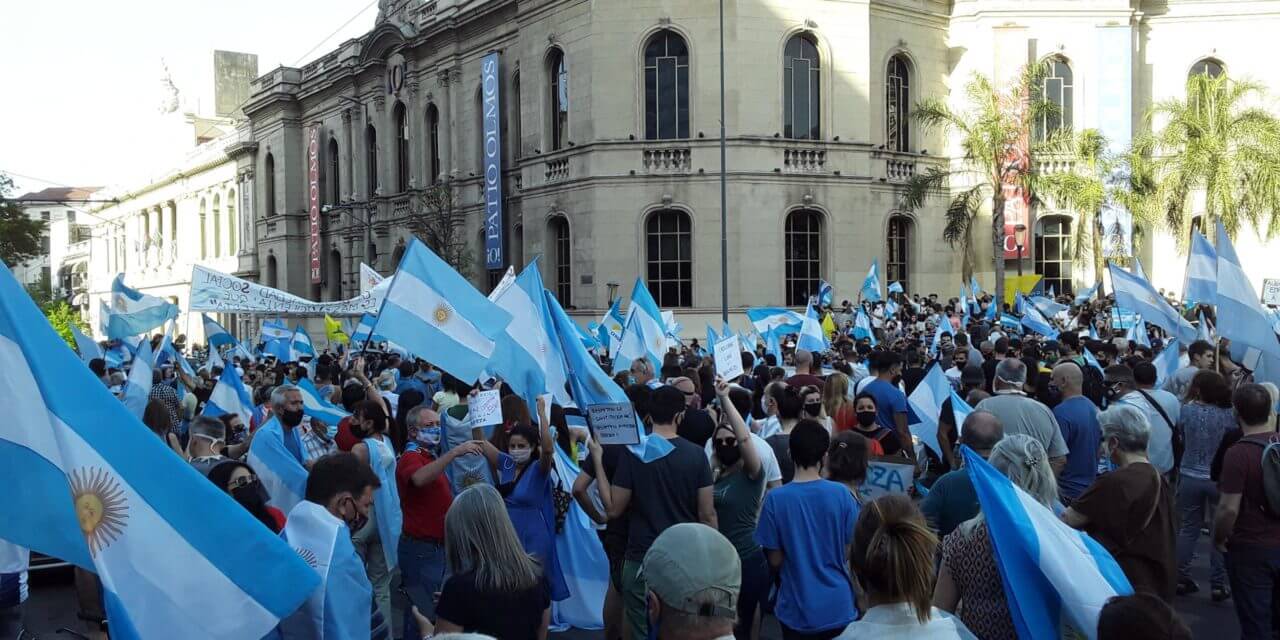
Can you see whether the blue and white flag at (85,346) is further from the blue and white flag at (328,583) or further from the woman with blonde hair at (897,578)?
the woman with blonde hair at (897,578)

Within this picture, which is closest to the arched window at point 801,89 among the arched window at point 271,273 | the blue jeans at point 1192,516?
the blue jeans at point 1192,516

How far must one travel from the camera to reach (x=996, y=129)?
2936 centimetres

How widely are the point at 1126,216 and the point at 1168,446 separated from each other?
83.7 ft

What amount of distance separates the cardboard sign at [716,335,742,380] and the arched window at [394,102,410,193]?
34450mm

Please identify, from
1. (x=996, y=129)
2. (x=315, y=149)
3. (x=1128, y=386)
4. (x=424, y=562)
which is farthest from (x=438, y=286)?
(x=315, y=149)

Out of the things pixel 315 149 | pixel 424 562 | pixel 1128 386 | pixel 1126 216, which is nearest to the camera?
pixel 424 562

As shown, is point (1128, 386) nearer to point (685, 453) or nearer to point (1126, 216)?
point (685, 453)

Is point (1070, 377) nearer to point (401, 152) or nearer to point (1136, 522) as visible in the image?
point (1136, 522)

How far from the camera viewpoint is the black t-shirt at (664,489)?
6227 millimetres

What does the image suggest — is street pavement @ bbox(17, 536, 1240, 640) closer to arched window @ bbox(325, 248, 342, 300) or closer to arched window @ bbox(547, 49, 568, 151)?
arched window @ bbox(547, 49, 568, 151)

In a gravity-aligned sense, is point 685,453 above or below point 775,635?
above

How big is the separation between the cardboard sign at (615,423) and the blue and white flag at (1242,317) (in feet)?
20.6

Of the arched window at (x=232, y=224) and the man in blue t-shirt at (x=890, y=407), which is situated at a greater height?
the arched window at (x=232, y=224)

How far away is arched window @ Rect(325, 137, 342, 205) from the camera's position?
50.6 m
